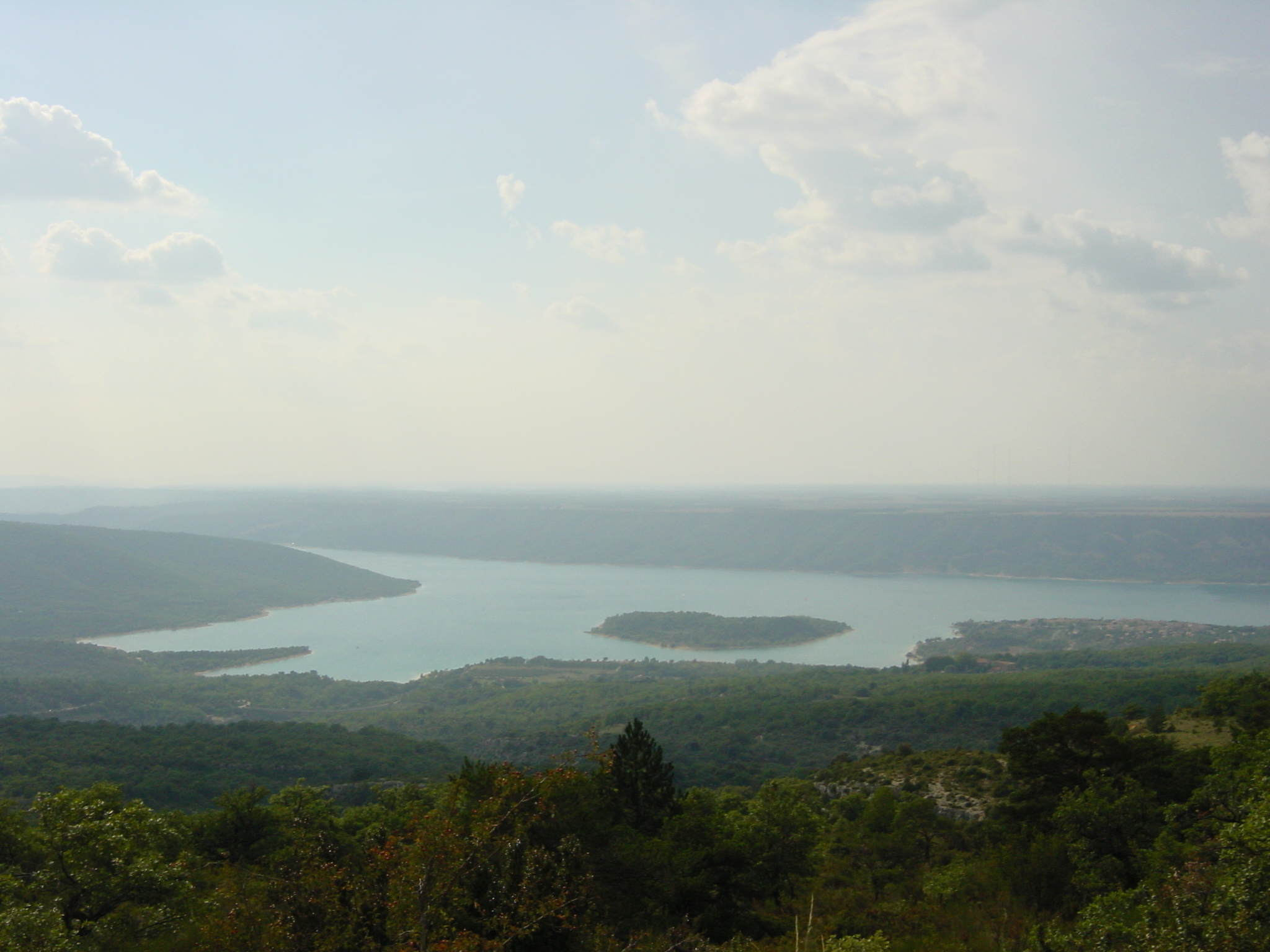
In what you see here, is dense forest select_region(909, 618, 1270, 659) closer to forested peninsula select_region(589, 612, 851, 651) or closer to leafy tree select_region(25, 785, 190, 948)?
forested peninsula select_region(589, 612, 851, 651)

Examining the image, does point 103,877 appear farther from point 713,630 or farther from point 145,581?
point 145,581

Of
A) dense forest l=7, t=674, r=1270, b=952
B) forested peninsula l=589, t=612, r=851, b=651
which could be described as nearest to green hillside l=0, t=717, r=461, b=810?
dense forest l=7, t=674, r=1270, b=952

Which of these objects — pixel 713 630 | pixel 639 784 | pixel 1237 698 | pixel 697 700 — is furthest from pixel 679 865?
pixel 713 630

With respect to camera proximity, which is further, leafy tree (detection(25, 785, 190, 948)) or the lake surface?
the lake surface

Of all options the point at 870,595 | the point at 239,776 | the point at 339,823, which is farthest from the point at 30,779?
the point at 870,595

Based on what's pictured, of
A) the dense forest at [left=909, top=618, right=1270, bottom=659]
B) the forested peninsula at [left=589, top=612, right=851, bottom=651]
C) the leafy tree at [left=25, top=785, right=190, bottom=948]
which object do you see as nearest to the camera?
the leafy tree at [left=25, top=785, right=190, bottom=948]

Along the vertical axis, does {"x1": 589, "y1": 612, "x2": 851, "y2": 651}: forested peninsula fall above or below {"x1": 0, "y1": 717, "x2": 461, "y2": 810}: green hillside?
below
